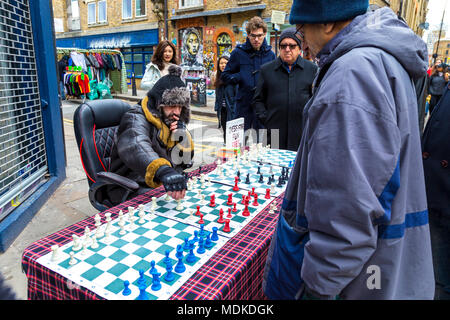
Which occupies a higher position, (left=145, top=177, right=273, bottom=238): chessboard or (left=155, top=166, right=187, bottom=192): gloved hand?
(left=155, top=166, right=187, bottom=192): gloved hand

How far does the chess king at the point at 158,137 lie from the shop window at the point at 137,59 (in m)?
18.0

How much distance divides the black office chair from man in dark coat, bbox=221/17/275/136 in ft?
7.62

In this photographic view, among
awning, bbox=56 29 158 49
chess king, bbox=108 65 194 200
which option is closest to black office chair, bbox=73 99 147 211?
chess king, bbox=108 65 194 200

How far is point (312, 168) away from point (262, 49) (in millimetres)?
4167

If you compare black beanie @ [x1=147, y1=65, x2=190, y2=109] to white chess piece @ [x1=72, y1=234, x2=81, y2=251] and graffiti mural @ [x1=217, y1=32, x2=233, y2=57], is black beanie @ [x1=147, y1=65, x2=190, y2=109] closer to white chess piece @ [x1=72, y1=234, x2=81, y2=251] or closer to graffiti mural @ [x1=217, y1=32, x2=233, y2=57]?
white chess piece @ [x1=72, y1=234, x2=81, y2=251]

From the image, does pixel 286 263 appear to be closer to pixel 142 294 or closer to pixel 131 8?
pixel 142 294

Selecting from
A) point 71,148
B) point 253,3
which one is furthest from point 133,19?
point 71,148

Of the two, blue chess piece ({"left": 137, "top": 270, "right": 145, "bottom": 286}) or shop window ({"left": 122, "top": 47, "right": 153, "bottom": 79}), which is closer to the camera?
blue chess piece ({"left": 137, "top": 270, "right": 145, "bottom": 286})

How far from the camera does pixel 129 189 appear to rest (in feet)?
7.77

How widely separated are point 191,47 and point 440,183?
642 inches

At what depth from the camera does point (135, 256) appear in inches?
57.9

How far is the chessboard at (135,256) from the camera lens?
1.25 m

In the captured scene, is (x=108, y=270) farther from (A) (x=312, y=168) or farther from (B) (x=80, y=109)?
(B) (x=80, y=109)

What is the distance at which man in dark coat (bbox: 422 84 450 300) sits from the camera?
183cm
